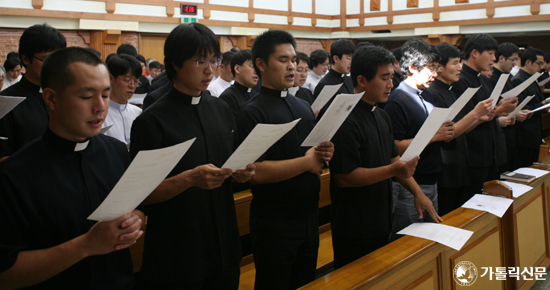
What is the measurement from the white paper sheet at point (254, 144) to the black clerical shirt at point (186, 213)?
0.71 feet

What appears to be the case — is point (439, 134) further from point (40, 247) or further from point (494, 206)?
point (40, 247)

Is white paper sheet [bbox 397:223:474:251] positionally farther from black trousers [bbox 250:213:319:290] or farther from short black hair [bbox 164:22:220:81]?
short black hair [bbox 164:22:220:81]

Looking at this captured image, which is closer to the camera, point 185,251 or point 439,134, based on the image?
Answer: point 185,251

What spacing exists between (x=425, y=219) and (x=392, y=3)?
11.4 metres

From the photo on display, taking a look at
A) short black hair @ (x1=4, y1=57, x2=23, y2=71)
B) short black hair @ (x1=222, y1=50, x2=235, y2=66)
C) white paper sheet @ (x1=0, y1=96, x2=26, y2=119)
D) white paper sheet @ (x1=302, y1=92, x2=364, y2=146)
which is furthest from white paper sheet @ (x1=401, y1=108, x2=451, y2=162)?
short black hair @ (x1=4, y1=57, x2=23, y2=71)

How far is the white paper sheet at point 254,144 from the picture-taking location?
142 cm

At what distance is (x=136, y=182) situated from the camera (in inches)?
43.7

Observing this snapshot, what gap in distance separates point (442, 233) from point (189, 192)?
1.25m

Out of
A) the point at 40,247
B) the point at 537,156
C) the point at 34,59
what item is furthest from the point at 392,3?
the point at 40,247

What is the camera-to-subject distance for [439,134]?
8.51 ft

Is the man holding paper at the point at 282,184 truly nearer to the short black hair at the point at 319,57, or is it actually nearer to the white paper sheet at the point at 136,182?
the white paper sheet at the point at 136,182

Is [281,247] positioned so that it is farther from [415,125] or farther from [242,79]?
[242,79]

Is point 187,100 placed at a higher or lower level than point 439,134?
higher

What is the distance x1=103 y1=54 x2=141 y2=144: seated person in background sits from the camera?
110 inches
